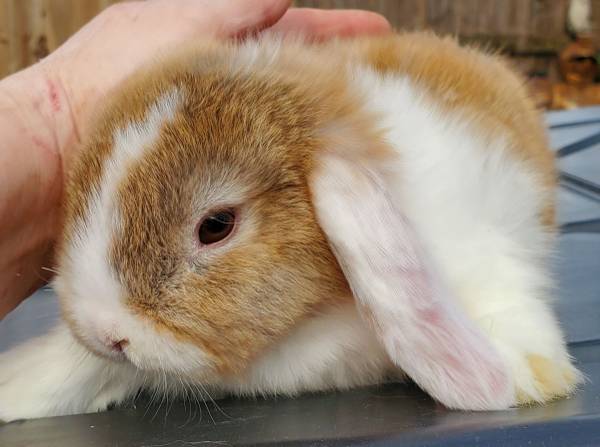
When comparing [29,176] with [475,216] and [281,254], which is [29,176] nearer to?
[281,254]

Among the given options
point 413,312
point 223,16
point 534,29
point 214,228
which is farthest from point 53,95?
point 534,29

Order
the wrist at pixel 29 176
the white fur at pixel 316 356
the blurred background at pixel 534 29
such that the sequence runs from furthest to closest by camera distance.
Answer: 1. the blurred background at pixel 534 29
2. the wrist at pixel 29 176
3. the white fur at pixel 316 356

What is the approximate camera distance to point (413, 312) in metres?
→ 1.00

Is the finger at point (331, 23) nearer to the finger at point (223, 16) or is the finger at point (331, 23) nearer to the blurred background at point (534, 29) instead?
the finger at point (223, 16)

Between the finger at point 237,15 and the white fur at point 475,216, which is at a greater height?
the finger at point 237,15

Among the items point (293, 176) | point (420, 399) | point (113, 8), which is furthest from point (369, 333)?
point (113, 8)

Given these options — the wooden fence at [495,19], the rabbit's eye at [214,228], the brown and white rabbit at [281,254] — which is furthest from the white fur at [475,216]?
the wooden fence at [495,19]

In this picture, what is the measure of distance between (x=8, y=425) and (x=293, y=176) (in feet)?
1.73

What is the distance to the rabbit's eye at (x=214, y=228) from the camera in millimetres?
1056

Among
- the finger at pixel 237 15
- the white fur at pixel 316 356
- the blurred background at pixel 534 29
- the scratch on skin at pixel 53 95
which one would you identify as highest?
the finger at pixel 237 15

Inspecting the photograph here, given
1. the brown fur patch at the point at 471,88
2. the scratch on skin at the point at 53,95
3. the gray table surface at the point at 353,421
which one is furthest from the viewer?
the scratch on skin at the point at 53,95

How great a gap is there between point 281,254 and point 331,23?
1.21 metres

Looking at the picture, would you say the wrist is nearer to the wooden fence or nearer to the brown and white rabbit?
the brown and white rabbit

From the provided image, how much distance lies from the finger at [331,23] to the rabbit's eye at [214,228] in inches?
40.7
